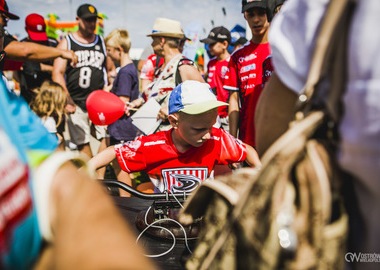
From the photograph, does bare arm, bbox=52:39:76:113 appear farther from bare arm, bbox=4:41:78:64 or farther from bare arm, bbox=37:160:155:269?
bare arm, bbox=37:160:155:269

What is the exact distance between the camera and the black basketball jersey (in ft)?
12.1

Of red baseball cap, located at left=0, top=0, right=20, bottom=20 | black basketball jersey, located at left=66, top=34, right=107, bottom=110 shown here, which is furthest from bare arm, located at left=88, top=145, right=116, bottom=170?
black basketball jersey, located at left=66, top=34, right=107, bottom=110

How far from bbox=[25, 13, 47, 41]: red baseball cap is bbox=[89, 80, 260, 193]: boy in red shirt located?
11.1 ft

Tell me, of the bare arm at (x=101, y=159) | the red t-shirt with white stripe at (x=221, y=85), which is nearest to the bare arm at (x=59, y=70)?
the red t-shirt with white stripe at (x=221, y=85)

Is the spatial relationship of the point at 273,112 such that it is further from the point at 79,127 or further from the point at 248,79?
the point at 79,127

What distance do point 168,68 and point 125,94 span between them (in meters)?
1.04

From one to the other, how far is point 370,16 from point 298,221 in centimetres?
36

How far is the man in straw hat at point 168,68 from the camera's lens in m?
2.48

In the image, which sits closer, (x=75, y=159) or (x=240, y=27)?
(x=75, y=159)

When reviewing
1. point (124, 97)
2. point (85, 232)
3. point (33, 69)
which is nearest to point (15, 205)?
point (85, 232)

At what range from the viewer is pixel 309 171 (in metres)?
0.50

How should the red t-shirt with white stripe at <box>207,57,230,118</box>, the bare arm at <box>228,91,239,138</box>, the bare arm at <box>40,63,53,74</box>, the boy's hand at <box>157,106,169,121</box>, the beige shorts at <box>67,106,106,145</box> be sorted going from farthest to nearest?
the bare arm at <box>40,63,53,74</box> → the beige shorts at <box>67,106,106,145</box> → the red t-shirt with white stripe at <box>207,57,230,118</box> → the bare arm at <box>228,91,239,138</box> → the boy's hand at <box>157,106,169,121</box>

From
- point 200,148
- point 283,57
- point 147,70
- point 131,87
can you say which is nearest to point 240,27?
point 147,70

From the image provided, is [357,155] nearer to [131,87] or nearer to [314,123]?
[314,123]
